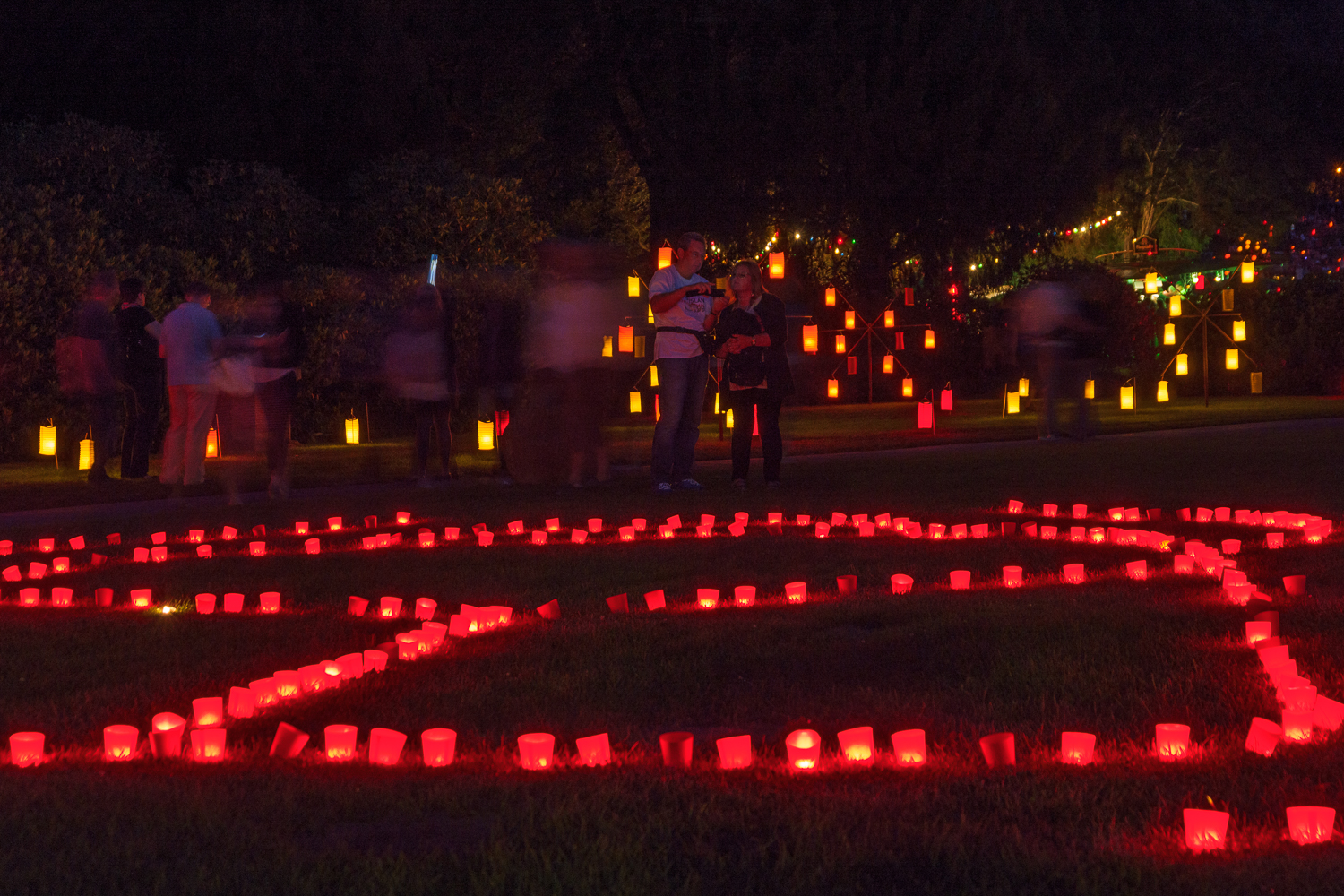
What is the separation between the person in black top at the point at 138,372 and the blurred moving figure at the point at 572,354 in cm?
413

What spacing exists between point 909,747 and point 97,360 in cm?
1095

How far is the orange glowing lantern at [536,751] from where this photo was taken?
Answer: 350 cm

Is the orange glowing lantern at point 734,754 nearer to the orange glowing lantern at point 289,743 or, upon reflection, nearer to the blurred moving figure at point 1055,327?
the orange glowing lantern at point 289,743

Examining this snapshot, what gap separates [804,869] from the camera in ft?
9.40

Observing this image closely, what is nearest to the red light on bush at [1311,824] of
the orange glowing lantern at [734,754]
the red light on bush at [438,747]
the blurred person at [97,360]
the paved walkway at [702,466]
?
the orange glowing lantern at [734,754]

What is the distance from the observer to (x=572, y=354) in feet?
36.7

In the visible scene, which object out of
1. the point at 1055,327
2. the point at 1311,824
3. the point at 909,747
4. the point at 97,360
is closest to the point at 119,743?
the point at 909,747

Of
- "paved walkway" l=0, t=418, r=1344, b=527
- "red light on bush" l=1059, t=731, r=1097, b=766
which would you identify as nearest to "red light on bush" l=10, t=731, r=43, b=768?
"red light on bush" l=1059, t=731, r=1097, b=766

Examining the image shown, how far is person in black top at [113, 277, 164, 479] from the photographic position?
1358 centimetres

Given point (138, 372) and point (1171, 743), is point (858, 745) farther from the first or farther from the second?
point (138, 372)

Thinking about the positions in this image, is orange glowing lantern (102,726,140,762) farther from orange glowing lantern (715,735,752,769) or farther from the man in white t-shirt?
the man in white t-shirt

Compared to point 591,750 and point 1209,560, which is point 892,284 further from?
point 591,750

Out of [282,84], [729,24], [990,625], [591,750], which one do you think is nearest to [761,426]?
[990,625]

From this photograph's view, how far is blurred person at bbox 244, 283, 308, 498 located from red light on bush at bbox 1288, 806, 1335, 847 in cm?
915
